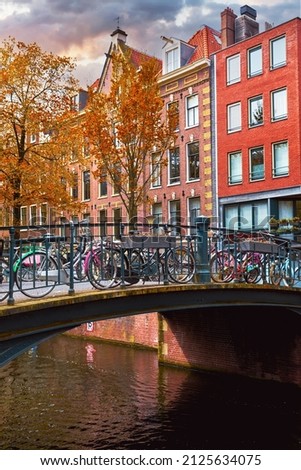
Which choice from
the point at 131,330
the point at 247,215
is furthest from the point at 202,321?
the point at 247,215

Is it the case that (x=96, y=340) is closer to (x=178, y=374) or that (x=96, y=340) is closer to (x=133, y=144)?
(x=178, y=374)

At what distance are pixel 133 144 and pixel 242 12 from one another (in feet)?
40.3

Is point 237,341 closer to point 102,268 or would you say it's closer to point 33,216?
point 102,268

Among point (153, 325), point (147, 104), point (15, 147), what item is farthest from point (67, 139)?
point (153, 325)

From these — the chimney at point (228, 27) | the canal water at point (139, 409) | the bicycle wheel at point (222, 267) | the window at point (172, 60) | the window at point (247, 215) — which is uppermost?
the chimney at point (228, 27)

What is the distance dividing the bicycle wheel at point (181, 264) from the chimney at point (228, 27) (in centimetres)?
1876

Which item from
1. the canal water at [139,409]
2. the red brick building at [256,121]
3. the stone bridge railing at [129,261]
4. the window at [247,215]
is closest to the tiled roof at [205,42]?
the red brick building at [256,121]

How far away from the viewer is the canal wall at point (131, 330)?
20484mm

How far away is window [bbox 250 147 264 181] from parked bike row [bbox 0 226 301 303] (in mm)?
11994

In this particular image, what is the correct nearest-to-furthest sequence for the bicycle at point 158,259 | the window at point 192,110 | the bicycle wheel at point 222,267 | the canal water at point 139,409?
the bicycle at point 158,259
the bicycle wheel at point 222,267
the canal water at point 139,409
the window at point 192,110

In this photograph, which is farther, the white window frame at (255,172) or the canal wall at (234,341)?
the white window frame at (255,172)

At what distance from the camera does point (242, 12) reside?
26.2 metres

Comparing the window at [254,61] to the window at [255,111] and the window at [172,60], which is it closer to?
the window at [255,111]

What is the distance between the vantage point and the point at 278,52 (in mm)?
23531
